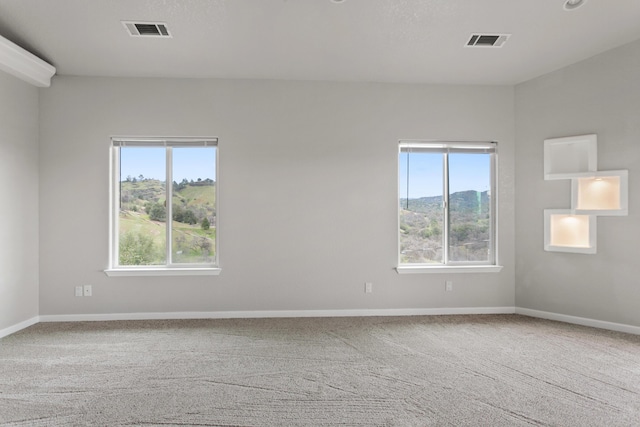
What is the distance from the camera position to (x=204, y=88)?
4.30m

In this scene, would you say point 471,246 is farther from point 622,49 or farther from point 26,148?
point 26,148

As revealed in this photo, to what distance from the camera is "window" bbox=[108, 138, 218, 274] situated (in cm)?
433

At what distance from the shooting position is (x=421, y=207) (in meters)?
4.59

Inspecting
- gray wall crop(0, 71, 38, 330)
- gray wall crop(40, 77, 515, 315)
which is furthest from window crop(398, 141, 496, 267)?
gray wall crop(0, 71, 38, 330)

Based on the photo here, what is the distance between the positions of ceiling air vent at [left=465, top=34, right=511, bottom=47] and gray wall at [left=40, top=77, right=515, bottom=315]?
0.76 metres

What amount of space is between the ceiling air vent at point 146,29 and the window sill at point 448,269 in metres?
3.53

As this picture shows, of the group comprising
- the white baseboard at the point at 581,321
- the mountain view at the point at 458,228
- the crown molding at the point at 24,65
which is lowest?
the white baseboard at the point at 581,321

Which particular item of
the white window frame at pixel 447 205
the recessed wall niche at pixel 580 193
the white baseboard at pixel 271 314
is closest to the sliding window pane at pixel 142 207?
the white baseboard at pixel 271 314

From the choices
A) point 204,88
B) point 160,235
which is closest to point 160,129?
point 204,88

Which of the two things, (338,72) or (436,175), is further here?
(436,175)

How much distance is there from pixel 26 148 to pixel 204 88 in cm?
199

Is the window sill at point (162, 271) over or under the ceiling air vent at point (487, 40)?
under

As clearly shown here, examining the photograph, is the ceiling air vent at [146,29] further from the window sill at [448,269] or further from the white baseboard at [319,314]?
the window sill at [448,269]

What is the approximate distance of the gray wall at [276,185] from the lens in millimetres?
4176
